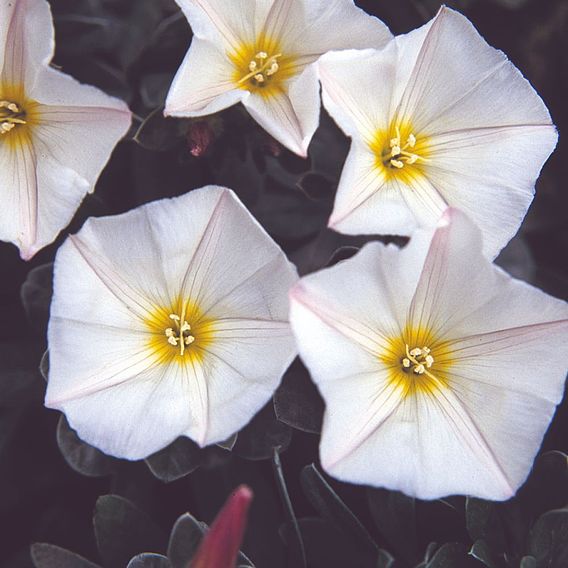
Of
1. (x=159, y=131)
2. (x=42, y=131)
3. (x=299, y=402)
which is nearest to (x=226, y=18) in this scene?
(x=159, y=131)

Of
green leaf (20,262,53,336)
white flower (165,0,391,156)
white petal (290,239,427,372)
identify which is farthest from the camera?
green leaf (20,262,53,336)

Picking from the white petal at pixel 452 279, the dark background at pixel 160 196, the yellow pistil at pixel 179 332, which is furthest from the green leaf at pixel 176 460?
the white petal at pixel 452 279

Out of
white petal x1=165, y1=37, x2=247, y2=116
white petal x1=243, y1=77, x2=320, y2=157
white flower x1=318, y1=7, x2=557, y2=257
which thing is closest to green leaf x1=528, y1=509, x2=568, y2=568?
white flower x1=318, y1=7, x2=557, y2=257

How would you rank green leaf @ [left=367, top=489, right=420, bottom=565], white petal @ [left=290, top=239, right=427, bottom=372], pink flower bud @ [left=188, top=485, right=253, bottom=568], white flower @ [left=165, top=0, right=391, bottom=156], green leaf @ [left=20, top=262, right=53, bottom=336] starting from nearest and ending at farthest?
pink flower bud @ [left=188, top=485, right=253, bottom=568], white petal @ [left=290, top=239, right=427, bottom=372], white flower @ [left=165, top=0, right=391, bottom=156], green leaf @ [left=367, top=489, right=420, bottom=565], green leaf @ [left=20, top=262, right=53, bottom=336]

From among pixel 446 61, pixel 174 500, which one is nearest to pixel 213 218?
pixel 446 61

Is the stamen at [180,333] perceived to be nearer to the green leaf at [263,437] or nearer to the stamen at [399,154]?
the green leaf at [263,437]

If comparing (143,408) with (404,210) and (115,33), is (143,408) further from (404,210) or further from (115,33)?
(115,33)

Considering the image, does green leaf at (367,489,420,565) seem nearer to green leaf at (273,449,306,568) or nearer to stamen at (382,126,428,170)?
green leaf at (273,449,306,568)
